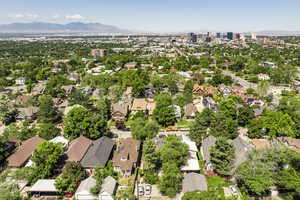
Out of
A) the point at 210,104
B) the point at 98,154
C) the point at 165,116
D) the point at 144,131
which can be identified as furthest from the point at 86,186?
the point at 210,104

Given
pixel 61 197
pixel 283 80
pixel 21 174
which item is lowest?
pixel 61 197

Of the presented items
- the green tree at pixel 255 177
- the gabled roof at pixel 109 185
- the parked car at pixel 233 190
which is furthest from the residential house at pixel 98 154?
the green tree at pixel 255 177

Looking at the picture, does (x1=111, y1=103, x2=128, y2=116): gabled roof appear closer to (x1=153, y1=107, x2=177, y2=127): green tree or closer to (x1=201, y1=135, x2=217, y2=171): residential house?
(x1=153, y1=107, x2=177, y2=127): green tree

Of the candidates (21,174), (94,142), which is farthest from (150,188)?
(21,174)

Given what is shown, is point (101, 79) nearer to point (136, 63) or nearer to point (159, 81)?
point (159, 81)

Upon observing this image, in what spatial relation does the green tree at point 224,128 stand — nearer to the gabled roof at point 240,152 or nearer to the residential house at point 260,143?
the gabled roof at point 240,152

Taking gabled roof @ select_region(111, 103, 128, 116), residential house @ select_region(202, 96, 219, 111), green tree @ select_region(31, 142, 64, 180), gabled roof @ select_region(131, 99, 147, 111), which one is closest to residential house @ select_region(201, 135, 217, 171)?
residential house @ select_region(202, 96, 219, 111)

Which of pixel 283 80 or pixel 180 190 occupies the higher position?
pixel 283 80
